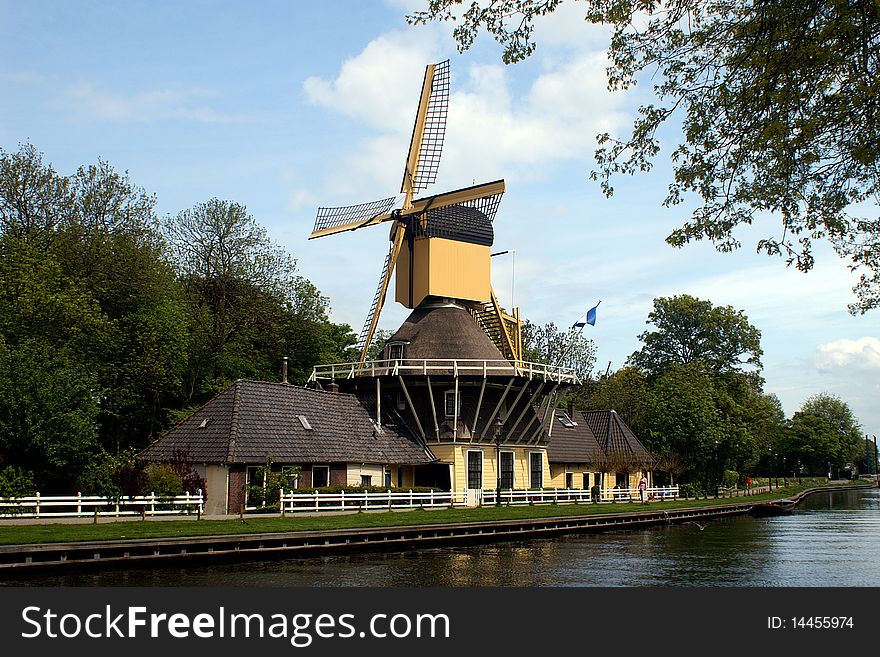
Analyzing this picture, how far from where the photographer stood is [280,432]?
33.1 metres

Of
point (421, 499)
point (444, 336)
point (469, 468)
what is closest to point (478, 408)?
point (469, 468)

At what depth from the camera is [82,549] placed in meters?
19.2

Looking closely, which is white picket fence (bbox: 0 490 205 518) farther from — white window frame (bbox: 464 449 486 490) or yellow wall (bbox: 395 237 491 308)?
yellow wall (bbox: 395 237 491 308)

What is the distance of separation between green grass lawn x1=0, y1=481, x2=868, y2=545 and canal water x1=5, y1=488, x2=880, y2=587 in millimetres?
1712

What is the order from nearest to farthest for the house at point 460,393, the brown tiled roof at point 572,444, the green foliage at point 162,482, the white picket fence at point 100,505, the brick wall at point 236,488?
1. the white picket fence at point 100,505
2. the green foliage at point 162,482
3. the brick wall at point 236,488
4. the house at point 460,393
5. the brown tiled roof at point 572,444

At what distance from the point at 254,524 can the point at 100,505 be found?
4947 millimetres

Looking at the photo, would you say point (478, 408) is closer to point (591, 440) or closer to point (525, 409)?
point (525, 409)

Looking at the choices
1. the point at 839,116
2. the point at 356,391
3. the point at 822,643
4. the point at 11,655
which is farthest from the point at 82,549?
the point at 356,391

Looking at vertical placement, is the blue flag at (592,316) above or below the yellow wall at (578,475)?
above

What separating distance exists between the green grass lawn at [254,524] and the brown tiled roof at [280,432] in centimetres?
336

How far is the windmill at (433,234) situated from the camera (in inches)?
1716

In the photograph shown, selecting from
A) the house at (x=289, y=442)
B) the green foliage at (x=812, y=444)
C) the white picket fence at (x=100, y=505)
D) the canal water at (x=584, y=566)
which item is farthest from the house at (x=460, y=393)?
the green foliage at (x=812, y=444)

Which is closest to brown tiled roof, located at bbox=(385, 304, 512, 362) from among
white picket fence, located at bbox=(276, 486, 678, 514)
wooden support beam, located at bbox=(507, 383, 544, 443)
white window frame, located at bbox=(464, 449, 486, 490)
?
wooden support beam, located at bbox=(507, 383, 544, 443)

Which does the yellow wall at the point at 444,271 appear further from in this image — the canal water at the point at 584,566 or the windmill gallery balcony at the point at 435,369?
the canal water at the point at 584,566
